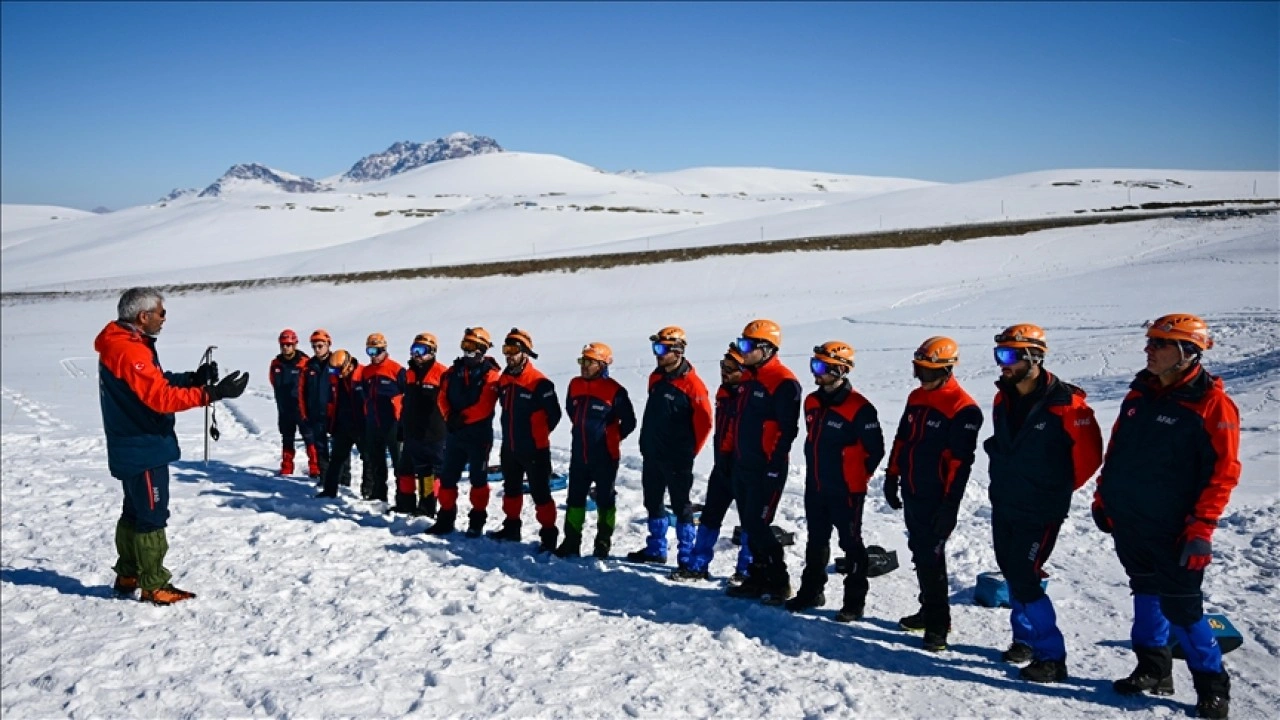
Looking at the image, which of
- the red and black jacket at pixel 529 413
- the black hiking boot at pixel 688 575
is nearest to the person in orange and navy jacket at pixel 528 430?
the red and black jacket at pixel 529 413

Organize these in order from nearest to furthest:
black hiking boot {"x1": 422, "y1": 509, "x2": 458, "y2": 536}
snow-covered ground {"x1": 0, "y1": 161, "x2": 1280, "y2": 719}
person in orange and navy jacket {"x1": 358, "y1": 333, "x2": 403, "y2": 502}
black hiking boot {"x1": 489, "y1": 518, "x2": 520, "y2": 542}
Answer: snow-covered ground {"x1": 0, "y1": 161, "x2": 1280, "y2": 719}
black hiking boot {"x1": 489, "y1": 518, "x2": 520, "y2": 542}
black hiking boot {"x1": 422, "y1": 509, "x2": 458, "y2": 536}
person in orange and navy jacket {"x1": 358, "y1": 333, "x2": 403, "y2": 502}

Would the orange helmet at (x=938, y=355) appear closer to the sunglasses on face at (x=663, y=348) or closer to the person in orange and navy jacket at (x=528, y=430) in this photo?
the sunglasses on face at (x=663, y=348)

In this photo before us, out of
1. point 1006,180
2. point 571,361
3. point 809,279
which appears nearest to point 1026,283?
point 809,279

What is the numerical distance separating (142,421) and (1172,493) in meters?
6.90

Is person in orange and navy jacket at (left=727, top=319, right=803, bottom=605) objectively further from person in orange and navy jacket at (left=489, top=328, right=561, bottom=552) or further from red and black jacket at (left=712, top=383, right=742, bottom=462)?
person in orange and navy jacket at (left=489, top=328, right=561, bottom=552)

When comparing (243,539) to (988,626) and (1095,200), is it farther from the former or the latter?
(1095,200)

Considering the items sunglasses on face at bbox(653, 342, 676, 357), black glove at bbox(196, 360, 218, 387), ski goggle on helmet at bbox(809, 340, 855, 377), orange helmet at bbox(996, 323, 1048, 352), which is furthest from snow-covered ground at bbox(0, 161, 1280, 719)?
orange helmet at bbox(996, 323, 1048, 352)

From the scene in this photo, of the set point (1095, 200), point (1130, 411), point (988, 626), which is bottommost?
point (988, 626)

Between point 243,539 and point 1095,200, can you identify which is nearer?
point 243,539

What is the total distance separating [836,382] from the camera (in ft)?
19.5

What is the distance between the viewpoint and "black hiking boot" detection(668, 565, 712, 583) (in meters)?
6.89

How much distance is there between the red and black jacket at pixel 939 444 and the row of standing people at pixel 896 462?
14 millimetres

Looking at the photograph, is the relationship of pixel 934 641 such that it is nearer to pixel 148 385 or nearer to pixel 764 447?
pixel 764 447

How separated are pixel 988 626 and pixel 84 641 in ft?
20.5
